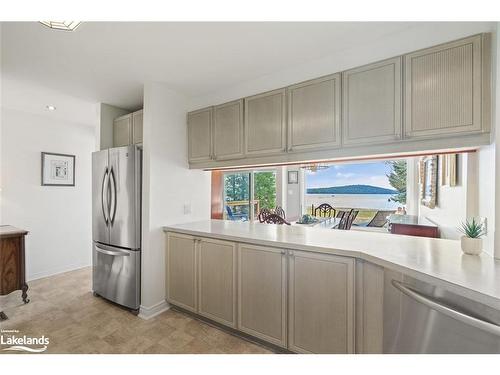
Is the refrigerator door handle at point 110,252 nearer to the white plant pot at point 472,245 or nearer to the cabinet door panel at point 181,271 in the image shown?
the cabinet door panel at point 181,271

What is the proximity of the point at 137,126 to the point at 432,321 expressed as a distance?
3.16m

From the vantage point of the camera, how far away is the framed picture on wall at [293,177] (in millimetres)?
5820

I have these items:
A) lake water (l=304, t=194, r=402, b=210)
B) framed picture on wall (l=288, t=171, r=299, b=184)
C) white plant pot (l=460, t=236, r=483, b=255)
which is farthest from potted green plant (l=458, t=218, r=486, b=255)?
framed picture on wall (l=288, t=171, r=299, b=184)

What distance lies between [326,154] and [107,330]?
252cm

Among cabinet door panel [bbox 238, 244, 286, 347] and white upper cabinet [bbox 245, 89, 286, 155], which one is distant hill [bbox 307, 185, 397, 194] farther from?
cabinet door panel [bbox 238, 244, 286, 347]

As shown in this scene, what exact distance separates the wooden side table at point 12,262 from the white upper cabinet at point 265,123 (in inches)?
109

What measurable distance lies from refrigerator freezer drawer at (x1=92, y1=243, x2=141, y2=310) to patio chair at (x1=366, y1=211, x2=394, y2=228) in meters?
4.01

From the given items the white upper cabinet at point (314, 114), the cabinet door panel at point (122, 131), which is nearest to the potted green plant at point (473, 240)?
the white upper cabinet at point (314, 114)

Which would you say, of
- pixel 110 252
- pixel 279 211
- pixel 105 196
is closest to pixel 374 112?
pixel 105 196

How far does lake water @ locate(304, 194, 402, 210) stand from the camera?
14.4 ft
